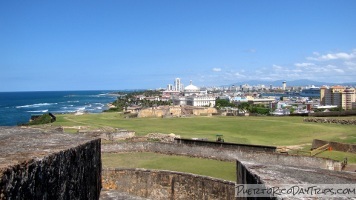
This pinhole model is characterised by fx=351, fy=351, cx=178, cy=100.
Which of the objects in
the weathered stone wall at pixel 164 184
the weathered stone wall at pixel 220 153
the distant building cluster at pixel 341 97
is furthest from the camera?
the distant building cluster at pixel 341 97

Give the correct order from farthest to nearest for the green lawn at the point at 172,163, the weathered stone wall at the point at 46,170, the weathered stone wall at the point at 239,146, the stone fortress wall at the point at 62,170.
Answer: the weathered stone wall at the point at 239,146 → the green lawn at the point at 172,163 → the stone fortress wall at the point at 62,170 → the weathered stone wall at the point at 46,170

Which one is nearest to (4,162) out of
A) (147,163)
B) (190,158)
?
(147,163)

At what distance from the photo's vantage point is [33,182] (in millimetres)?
2602

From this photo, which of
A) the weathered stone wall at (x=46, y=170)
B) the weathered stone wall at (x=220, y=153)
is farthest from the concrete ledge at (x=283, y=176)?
the weathered stone wall at (x=220, y=153)

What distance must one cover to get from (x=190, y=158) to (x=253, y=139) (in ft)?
28.9

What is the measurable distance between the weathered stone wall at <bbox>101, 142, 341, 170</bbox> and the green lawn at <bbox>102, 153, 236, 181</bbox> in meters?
0.37

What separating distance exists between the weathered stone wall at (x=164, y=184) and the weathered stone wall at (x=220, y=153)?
2665 mm

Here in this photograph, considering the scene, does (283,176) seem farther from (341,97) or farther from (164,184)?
(341,97)

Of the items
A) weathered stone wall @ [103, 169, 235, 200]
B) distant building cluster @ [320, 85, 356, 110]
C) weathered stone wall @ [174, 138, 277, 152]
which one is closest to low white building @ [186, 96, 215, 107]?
distant building cluster @ [320, 85, 356, 110]

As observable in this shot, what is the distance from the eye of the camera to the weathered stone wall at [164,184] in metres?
9.68

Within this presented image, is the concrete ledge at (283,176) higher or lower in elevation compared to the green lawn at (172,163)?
higher

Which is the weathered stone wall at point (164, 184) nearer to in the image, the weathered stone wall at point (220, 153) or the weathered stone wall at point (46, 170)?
the weathered stone wall at point (220, 153)

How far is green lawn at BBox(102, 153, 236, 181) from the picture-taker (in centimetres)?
1377

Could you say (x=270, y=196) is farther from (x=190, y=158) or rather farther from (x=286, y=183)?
(x=190, y=158)
